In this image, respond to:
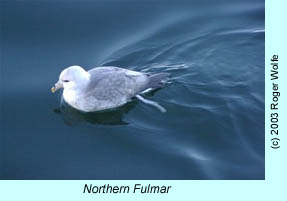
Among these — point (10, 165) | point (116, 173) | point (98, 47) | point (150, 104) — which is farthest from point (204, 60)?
point (10, 165)

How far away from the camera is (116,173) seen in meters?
6.88

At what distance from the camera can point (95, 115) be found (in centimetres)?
793

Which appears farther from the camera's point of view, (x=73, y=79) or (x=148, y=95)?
(x=148, y=95)

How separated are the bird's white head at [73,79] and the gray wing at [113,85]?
158mm

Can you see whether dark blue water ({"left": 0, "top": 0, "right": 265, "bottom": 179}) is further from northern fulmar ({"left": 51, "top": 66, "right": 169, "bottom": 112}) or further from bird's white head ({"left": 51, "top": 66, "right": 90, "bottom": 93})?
bird's white head ({"left": 51, "top": 66, "right": 90, "bottom": 93})

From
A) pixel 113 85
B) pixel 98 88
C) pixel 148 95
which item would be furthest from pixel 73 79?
pixel 148 95

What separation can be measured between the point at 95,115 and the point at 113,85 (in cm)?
60

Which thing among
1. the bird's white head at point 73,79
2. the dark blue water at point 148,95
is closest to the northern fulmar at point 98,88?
the bird's white head at point 73,79

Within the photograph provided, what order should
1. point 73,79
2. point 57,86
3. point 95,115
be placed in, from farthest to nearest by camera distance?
point 95,115, point 57,86, point 73,79

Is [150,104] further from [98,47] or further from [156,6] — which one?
[156,6]

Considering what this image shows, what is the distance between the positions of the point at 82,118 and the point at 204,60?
2.65m

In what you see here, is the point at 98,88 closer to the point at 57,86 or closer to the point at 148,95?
the point at 57,86

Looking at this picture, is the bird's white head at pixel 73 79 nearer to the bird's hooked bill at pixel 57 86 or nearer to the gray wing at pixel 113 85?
the bird's hooked bill at pixel 57 86

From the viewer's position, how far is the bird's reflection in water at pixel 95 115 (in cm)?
775
